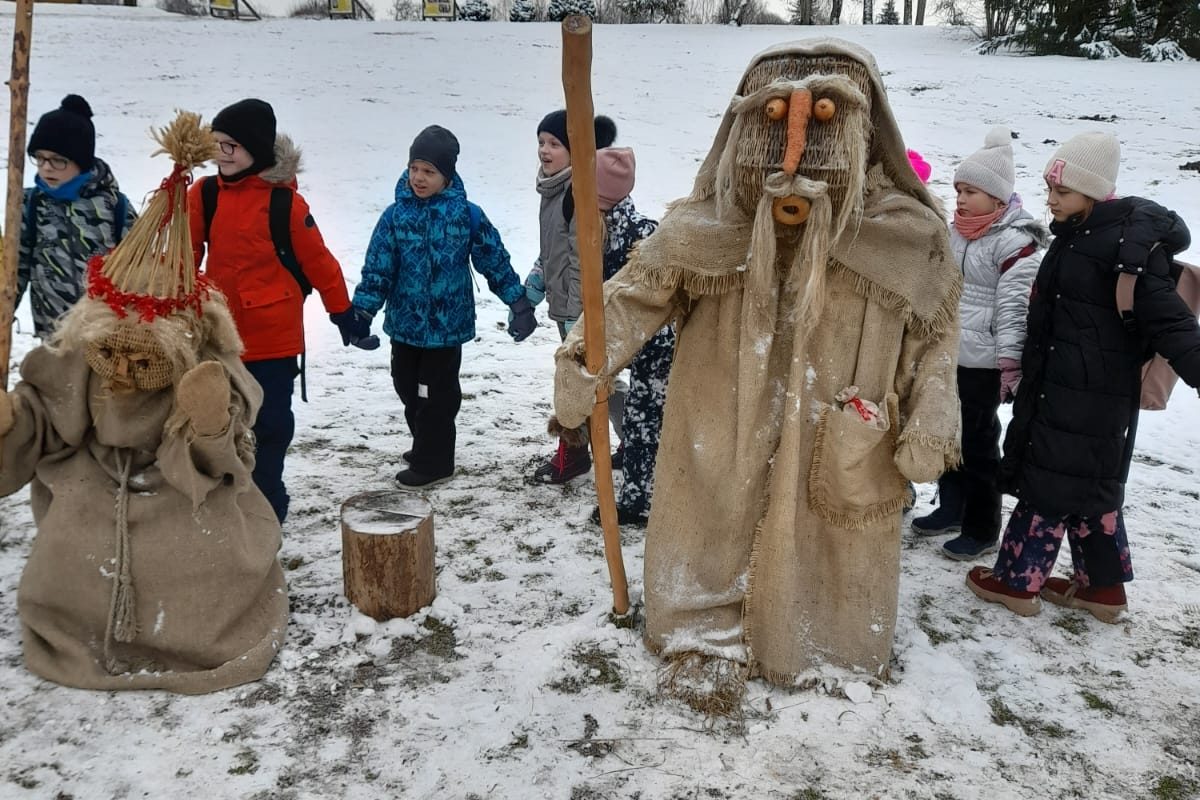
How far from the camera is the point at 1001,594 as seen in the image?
11.9 ft

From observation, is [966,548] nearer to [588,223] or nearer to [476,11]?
[588,223]

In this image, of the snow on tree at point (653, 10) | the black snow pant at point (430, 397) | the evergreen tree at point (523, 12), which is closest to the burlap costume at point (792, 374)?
the black snow pant at point (430, 397)

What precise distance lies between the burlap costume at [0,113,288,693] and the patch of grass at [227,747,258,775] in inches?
14.0

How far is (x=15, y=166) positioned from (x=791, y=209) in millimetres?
2298

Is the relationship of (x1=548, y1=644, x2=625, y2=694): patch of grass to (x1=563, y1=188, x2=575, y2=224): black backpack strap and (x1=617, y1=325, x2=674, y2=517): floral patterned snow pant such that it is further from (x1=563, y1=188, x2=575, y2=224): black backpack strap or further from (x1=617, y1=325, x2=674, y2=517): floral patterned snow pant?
(x1=563, y1=188, x2=575, y2=224): black backpack strap

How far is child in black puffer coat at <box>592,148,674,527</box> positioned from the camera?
4004 millimetres

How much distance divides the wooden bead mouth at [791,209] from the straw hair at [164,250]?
1.80 metres

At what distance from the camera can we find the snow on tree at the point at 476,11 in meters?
29.9

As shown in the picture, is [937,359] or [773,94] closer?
[773,94]

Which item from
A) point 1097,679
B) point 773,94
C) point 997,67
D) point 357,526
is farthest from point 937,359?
point 997,67

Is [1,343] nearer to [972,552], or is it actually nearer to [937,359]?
[937,359]

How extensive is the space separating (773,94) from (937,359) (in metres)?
0.98

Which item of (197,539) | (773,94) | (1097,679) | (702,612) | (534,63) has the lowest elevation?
(1097,679)

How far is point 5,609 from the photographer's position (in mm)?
3295
